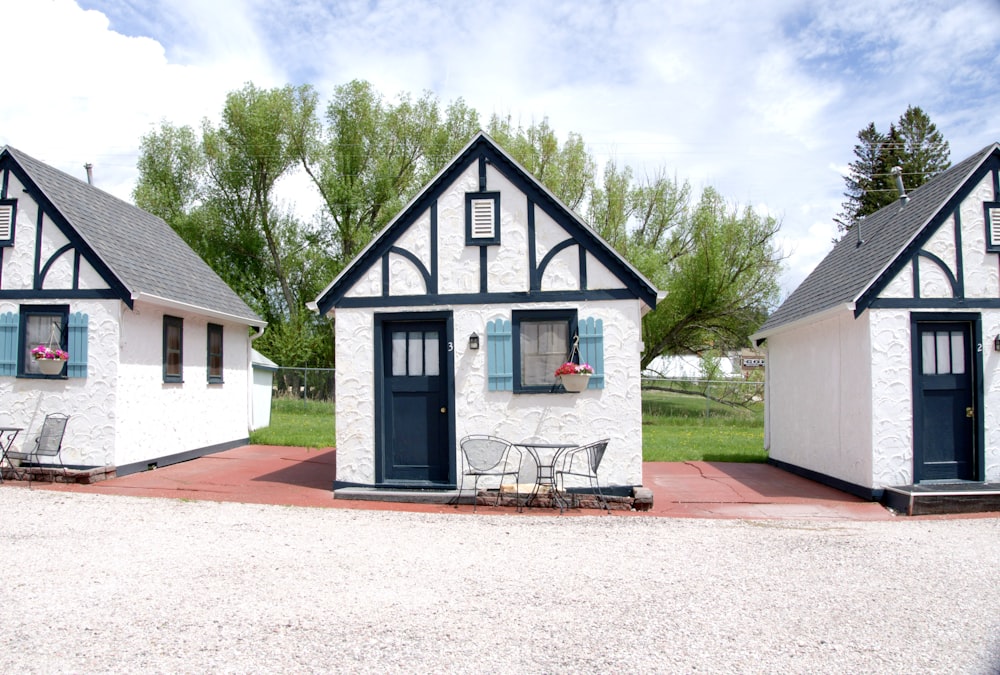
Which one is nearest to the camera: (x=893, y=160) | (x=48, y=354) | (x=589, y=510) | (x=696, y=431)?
(x=589, y=510)

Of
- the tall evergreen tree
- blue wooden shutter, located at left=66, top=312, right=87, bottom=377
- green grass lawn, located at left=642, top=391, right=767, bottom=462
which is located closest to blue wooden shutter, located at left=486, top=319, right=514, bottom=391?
green grass lawn, located at left=642, top=391, right=767, bottom=462

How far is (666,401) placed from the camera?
997 inches

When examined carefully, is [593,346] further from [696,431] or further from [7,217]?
[696,431]

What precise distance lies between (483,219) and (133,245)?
712cm

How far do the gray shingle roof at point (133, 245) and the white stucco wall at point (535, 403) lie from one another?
413 cm

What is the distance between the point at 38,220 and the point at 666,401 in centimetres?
1946

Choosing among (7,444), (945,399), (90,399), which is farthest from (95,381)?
(945,399)

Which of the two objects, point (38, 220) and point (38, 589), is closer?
point (38, 589)

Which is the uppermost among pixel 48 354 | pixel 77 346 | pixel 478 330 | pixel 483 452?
pixel 478 330

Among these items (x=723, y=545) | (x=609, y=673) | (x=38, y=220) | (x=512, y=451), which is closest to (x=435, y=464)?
(x=512, y=451)

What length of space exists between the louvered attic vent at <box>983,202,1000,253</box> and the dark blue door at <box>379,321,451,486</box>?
7.81 metres

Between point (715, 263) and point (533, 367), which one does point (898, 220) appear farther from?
point (715, 263)

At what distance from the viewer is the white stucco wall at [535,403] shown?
9891 millimetres

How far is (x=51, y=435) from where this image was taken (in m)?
11.3
